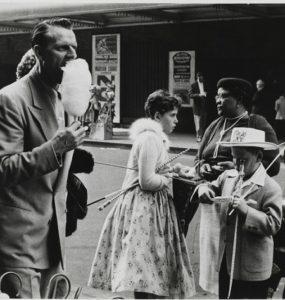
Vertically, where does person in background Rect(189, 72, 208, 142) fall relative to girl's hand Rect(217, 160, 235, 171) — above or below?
below

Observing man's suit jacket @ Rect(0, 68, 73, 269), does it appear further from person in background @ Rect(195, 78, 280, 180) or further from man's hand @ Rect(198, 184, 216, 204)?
person in background @ Rect(195, 78, 280, 180)

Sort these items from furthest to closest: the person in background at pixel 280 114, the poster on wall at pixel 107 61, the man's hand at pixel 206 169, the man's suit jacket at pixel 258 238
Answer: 1. the poster on wall at pixel 107 61
2. the person in background at pixel 280 114
3. the man's hand at pixel 206 169
4. the man's suit jacket at pixel 258 238

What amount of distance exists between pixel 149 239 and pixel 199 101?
47.8 feet

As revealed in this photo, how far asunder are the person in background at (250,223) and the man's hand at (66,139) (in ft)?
3.89

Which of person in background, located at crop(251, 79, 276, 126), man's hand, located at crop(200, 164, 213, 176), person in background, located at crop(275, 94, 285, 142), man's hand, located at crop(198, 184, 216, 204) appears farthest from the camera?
person in background, located at crop(275, 94, 285, 142)

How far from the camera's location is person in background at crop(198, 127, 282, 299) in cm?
372

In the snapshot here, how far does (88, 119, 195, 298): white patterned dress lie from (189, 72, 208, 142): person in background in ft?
45.3

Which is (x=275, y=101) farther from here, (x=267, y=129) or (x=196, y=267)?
(x=267, y=129)

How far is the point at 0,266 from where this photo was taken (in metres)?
2.93

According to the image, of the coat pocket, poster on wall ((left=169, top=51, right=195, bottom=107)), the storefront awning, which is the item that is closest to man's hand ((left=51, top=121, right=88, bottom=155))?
the coat pocket

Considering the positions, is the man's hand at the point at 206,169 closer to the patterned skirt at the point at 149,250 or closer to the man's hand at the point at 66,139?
the patterned skirt at the point at 149,250

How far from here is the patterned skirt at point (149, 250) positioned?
4.68 meters

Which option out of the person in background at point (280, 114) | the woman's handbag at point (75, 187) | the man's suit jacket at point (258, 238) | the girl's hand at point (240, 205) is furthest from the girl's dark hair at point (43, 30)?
the person in background at point (280, 114)

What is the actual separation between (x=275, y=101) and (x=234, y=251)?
15.6 metres
